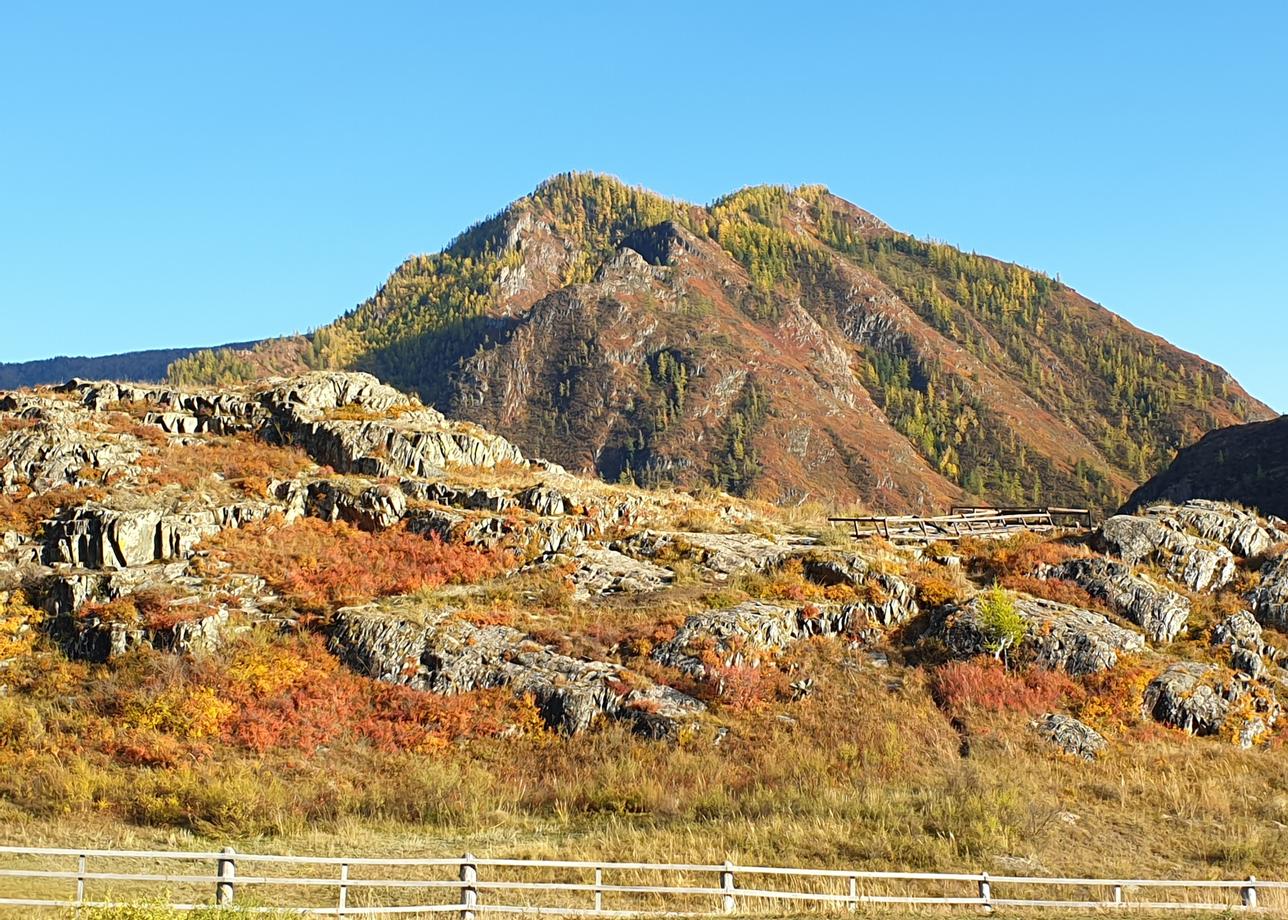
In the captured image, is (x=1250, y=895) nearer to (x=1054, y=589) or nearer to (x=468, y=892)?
(x=468, y=892)

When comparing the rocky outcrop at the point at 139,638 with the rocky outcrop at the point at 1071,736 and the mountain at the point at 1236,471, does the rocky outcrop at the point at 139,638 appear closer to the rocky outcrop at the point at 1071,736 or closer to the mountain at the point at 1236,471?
the rocky outcrop at the point at 1071,736

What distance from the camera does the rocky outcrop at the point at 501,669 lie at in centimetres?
2802

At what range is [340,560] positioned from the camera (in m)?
36.0

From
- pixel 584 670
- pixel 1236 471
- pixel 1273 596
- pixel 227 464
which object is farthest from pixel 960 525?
pixel 1236 471

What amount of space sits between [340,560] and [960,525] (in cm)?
2611

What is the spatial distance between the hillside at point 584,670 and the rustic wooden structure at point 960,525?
2619 mm

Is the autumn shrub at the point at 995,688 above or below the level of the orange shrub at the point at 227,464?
below

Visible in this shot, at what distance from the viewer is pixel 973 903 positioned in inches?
691

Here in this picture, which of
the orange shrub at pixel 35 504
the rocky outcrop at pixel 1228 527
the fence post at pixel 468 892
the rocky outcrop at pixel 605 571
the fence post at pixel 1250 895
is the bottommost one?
the fence post at pixel 1250 895

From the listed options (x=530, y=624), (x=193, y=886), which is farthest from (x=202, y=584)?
(x=193, y=886)

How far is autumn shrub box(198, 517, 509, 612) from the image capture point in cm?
3397

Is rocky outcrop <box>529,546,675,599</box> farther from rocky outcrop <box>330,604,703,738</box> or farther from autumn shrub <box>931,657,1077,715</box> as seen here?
autumn shrub <box>931,657,1077,715</box>

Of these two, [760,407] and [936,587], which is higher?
[760,407]

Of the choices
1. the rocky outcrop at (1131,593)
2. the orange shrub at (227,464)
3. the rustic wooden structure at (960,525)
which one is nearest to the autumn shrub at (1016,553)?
the rocky outcrop at (1131,593)
